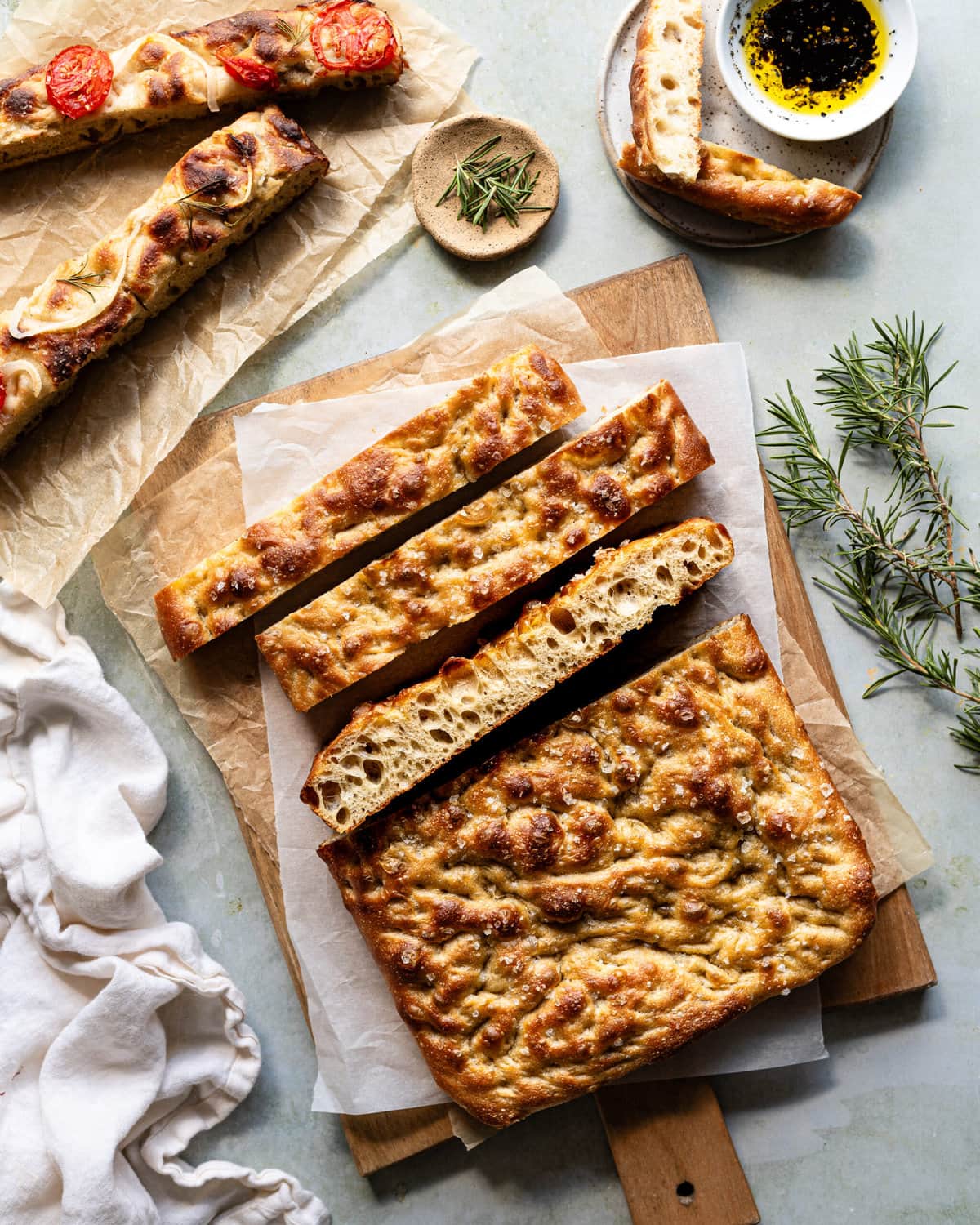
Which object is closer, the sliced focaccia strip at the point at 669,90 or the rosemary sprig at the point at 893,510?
the sliced focaccia strip at the point at 669,90

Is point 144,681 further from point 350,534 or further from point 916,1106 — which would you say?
point 916,1106

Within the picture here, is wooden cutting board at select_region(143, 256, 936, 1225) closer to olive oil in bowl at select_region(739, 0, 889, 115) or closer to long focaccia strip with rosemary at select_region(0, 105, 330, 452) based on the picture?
long focaccia strip with rosemary at select_region(0, 105, 330, 452)

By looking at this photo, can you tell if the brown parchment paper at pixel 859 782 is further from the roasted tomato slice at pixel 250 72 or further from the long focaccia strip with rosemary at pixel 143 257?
the roasted tomato slice at pixel 250 72

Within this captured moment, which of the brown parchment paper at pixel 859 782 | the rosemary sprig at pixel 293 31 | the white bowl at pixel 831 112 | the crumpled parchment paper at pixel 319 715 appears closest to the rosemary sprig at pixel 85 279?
the crumpled parchment paper at pixel 319 715

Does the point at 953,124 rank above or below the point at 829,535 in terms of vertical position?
above

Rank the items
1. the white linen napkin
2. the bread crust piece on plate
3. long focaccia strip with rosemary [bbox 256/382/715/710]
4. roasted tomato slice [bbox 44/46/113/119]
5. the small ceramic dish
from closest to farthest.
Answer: the bread crust piece on plate
long focaccia strip with rosemary [bbox 256/382/715/710]
the white linen napkin
roasted tomato slice [bbox 44/46/113/119]
the small ceramic dish

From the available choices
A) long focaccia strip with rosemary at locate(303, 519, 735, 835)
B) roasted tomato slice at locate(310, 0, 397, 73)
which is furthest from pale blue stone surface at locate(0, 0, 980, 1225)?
long focaccia strip with rosemary at locate(303, 519, 735, 835)

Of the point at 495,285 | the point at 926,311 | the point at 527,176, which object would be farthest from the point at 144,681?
the point at 926,311
